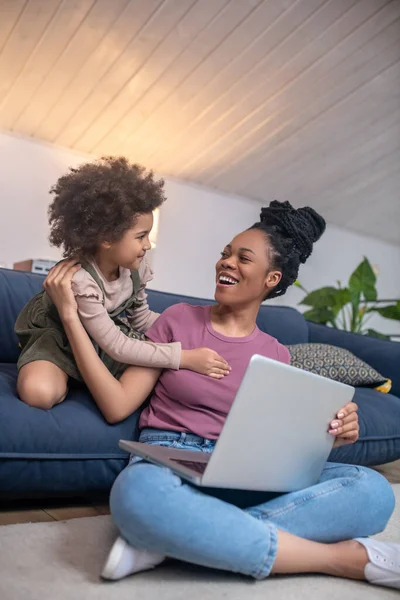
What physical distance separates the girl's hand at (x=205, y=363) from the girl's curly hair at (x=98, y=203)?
35 centimetres

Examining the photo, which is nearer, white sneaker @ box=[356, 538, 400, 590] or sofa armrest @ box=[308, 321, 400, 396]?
white sneaker @ box=[356, 538, 400, 590]

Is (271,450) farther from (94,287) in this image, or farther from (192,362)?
(94,287)

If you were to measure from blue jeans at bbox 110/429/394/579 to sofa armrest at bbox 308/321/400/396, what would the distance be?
5.09 ft

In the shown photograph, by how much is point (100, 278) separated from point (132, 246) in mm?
128

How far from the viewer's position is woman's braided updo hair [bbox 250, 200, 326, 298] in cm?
164

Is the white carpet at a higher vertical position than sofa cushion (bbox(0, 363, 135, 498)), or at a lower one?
lower

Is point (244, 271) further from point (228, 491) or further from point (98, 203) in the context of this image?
point (228, 491)

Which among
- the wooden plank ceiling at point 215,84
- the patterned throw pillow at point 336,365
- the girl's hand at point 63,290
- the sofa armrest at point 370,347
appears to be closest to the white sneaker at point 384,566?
the girl's hand at point 63,290

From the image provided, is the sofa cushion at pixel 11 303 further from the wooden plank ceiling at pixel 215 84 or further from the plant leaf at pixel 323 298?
the wooden plank ceiling at pixel 215 84

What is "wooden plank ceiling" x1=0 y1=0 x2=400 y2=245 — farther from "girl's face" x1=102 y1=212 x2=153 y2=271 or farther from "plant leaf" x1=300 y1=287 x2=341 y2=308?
"girl's face" x1=102 y1=212 x2=153 y2=271

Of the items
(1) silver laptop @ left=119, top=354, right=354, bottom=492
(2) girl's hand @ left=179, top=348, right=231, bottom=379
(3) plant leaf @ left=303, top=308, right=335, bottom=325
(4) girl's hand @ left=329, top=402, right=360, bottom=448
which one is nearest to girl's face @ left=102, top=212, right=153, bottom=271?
(2) girl's hand @ left=179, top=348, right=231, bottom=379

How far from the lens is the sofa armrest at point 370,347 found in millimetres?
2816

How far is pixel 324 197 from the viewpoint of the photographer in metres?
7.02

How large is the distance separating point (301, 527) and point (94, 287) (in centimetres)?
74
